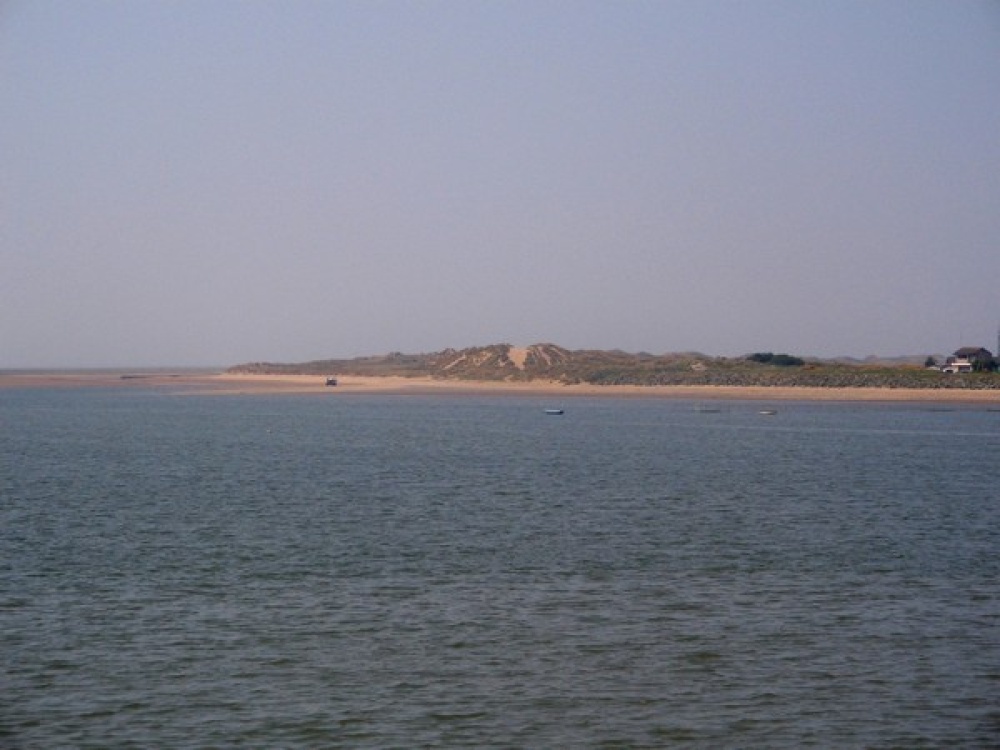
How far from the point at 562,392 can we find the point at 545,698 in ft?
320

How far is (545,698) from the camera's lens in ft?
43.3

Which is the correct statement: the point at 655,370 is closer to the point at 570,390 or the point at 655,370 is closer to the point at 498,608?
the point at 570,390

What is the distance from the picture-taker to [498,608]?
57.0 feet

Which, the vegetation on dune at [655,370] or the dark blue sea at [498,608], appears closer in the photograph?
the dark blue sea at [498,608]

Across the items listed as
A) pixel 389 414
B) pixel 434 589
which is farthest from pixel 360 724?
pixel 389 414

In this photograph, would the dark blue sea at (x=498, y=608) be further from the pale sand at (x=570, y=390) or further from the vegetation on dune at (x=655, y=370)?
the vegetation on dune at (x=655, y=370)

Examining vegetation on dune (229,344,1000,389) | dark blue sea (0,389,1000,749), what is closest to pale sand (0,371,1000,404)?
vegetation on dune (229,344,1000,389)

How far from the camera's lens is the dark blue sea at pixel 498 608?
12523 millimetres

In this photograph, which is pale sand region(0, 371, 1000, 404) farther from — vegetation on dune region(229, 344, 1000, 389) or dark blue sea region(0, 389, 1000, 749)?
dark blue sea region(0, 389, 1000, 749)

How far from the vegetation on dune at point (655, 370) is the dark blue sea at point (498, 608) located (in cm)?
6125

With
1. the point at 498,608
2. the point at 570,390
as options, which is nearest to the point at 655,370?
the point at 570,390

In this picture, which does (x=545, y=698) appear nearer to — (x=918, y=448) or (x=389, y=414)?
(x=918, y=448)

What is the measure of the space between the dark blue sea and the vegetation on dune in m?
61.3

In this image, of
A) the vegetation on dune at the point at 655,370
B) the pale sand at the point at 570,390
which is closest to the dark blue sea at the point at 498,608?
the pale sand at the point at 570,390
